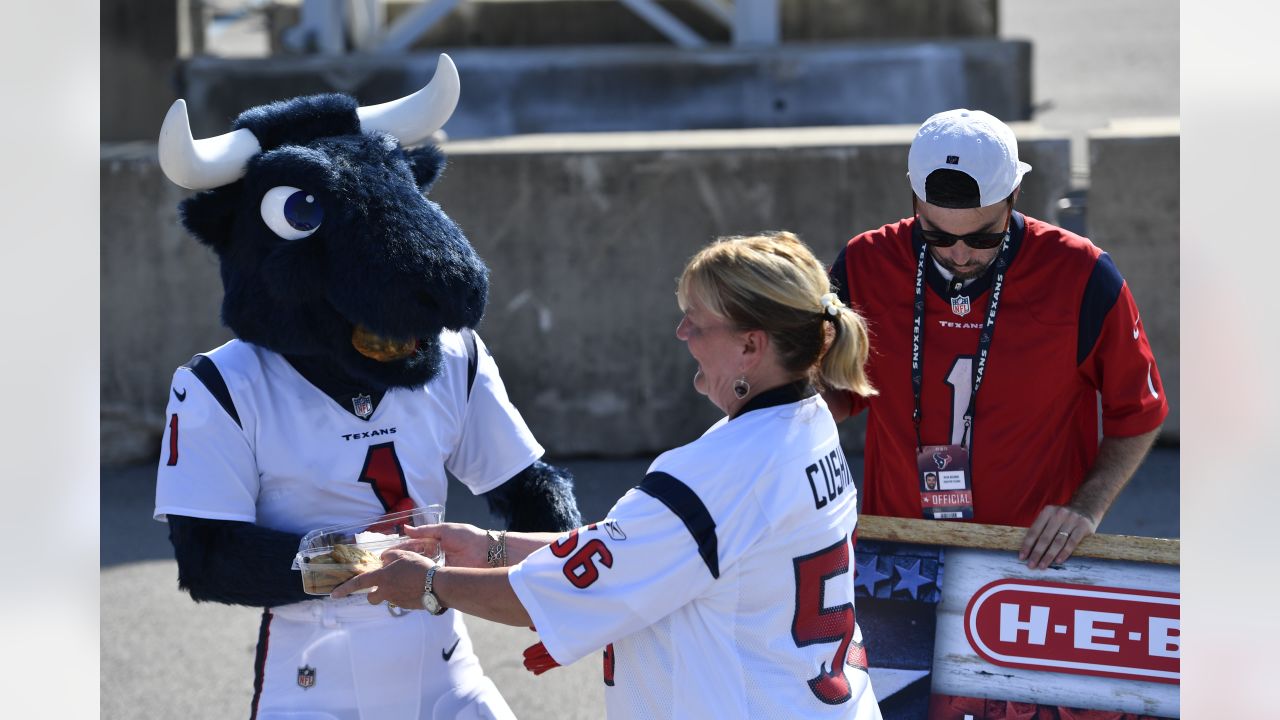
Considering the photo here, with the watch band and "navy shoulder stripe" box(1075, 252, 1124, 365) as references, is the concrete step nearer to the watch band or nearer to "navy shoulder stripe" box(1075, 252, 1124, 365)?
"navy shoulder stripe" box(1075, 252, 1124, 365)

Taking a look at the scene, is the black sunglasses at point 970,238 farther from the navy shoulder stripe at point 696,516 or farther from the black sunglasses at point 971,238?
the navy shoulder stripe at point 696,516

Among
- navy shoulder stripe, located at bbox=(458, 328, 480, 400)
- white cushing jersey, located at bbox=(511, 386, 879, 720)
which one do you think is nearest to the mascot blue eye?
navy shoulder stripe, located at bbox=(458, 328, 480, 400)

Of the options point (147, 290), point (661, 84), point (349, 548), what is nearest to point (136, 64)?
point (661, 84)

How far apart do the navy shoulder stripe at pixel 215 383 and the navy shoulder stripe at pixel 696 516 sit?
1.10 meters

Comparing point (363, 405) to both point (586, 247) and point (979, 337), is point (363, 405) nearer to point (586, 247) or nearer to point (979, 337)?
point (979, 337)

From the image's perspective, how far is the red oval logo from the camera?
354 centimetres

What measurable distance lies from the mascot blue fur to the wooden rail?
1100 millimetres

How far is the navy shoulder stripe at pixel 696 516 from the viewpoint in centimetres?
262

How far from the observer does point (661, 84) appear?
1052 centimetres

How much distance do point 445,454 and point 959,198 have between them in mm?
1344

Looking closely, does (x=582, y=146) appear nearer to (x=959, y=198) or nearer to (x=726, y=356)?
(x=959, y=198)
